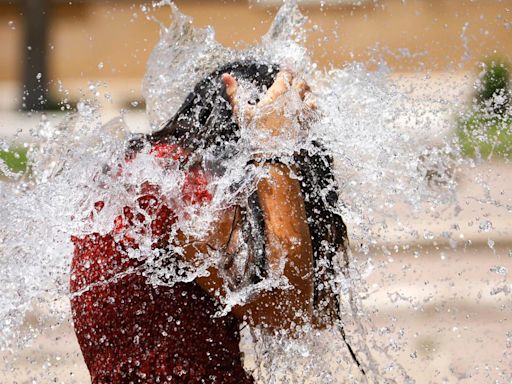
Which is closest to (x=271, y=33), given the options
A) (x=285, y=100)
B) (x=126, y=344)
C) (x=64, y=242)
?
(x=285, y=100)

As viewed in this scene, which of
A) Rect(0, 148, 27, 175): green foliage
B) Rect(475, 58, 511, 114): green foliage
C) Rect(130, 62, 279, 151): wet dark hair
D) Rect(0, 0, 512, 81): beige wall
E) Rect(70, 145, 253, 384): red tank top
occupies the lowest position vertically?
Rect(0, 148, 27, 175): green foliage

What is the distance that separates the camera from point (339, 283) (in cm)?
241

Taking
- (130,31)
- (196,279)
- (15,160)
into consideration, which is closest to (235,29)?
(130,31)

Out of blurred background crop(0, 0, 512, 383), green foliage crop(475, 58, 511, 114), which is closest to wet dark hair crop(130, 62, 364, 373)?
blurred background crop(0, 0, 512, 383)

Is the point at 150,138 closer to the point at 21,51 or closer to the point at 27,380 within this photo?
the point at 27,380

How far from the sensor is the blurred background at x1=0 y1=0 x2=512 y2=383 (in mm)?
4930

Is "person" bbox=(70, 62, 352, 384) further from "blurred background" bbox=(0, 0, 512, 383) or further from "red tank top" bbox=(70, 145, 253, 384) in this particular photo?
"blurred background" bbox=(0, 0, 512, 383)

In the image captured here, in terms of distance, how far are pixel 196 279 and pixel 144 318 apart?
136mm

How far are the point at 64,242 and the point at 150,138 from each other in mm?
326

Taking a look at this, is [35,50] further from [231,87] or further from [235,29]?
[231,87]

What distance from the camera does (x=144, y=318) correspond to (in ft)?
6.93

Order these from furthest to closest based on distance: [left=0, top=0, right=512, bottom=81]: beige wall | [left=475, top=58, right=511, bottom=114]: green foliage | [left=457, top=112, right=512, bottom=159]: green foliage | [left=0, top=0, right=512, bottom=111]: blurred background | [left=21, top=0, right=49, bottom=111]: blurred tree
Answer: [left=21, top=0, right=49, bottom=111]: blurred tree
[left=0, top=0, right=512, bottom=111]: blurred background
[left=0, top=0, right=512, bottom=81]: beige wall
[left=475, top=58, right=511, bottom=114]: green foliage
[left=457, top=112, right=512, bottom=159]: green foliage

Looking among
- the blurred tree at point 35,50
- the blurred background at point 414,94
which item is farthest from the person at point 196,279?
the blurred tree at point 35,50

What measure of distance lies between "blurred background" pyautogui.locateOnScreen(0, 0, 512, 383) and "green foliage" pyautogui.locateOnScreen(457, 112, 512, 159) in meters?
0.02
